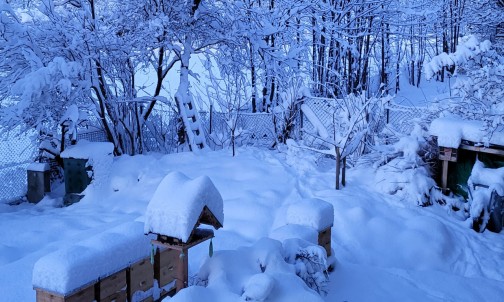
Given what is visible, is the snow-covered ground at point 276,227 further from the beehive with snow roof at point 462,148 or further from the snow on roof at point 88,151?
the beehive with snow roof at point 462,148

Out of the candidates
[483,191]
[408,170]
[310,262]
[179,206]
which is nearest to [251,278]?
[179,206]

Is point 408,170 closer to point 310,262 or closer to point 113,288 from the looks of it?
point 310,262

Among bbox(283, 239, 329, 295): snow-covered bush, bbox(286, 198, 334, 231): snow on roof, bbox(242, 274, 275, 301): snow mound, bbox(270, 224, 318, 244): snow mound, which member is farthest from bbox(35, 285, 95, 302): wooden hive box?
bbox(286, 198, 334, 231): snow on roof

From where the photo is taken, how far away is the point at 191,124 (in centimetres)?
1077

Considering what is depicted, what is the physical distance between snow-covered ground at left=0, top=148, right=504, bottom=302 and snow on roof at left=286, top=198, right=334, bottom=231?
0.57 meters

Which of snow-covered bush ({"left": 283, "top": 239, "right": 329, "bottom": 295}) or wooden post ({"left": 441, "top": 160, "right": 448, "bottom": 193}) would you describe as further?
wooden post ({"left": 441, "top": 160, "right": 448, "bottom": 193})

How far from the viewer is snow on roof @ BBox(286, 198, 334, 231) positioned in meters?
5.07

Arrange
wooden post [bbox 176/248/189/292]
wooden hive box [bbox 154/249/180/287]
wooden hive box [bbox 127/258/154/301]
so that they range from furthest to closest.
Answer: wooden hive box [bbox 154/249/180/287]
wooden hive box [bbox 127/258/154/301]
wooden post [bbox 176/248/189/292]

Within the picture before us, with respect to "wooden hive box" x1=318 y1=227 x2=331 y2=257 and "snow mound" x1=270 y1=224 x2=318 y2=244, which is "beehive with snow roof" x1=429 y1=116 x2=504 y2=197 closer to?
"wooden hive box" x1=318 y1=227 x2=331 y2=257

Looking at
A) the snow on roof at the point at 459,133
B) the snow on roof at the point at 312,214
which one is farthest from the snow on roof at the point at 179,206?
the snow on roof at the point at 459,133

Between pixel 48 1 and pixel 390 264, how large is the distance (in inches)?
301

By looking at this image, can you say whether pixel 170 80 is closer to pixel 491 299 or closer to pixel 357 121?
pixel 357 121

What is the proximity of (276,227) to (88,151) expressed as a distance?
407 cm

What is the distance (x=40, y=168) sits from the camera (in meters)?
9.32
